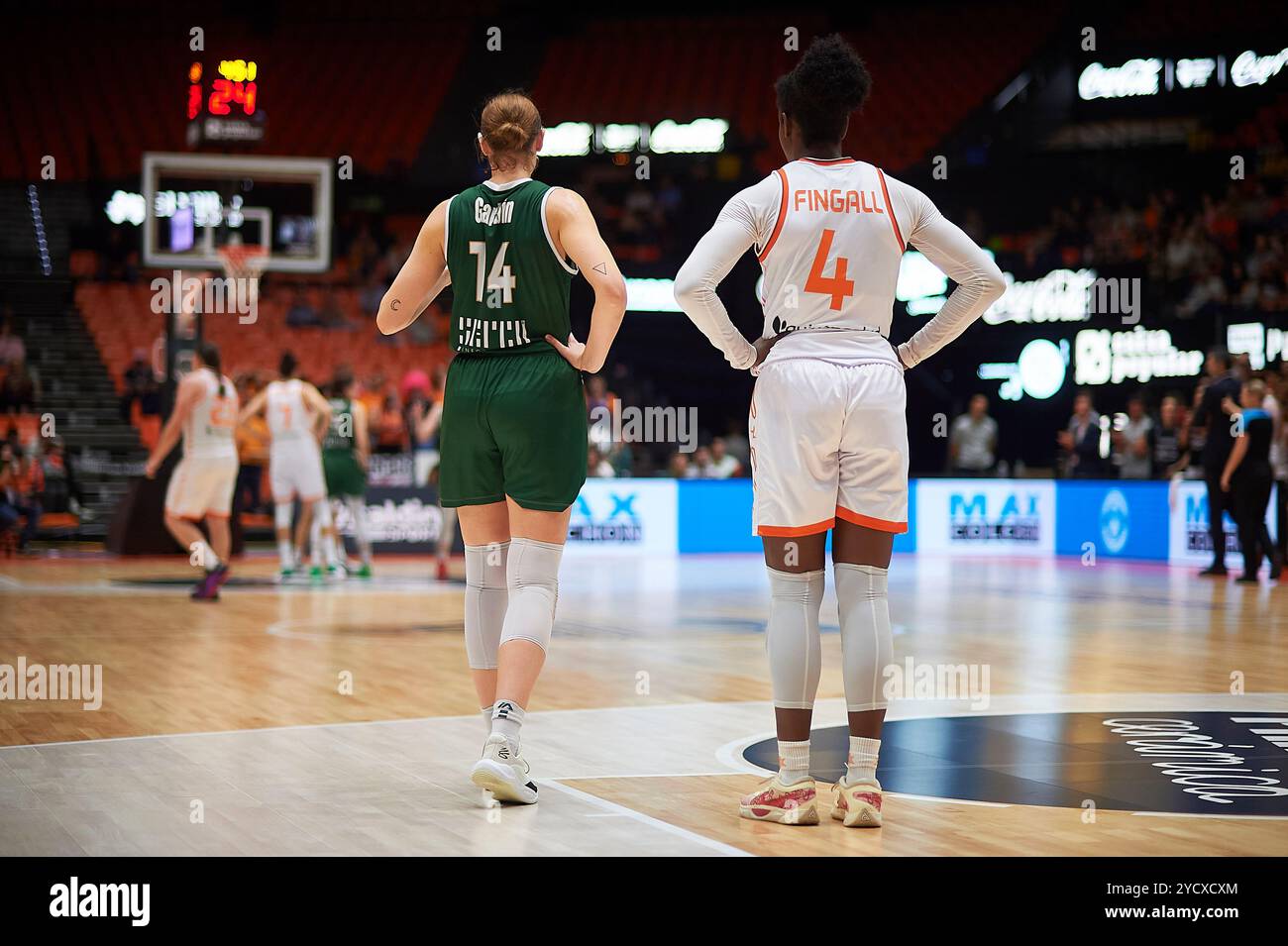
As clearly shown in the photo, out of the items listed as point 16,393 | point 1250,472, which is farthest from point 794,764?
point 16,393

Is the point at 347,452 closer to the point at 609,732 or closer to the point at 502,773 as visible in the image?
the point at 609,732

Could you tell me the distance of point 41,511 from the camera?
18.5 m

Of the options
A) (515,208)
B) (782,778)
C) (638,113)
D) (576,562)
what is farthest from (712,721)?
(638,113)

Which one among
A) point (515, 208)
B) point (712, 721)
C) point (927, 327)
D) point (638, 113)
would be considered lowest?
point (712, 721)

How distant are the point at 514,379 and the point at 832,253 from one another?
1.02 m

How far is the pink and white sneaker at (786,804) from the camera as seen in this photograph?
408 centimetres

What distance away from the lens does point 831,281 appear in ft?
13.9

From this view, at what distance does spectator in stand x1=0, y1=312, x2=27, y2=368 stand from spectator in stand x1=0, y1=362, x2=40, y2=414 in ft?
2.68

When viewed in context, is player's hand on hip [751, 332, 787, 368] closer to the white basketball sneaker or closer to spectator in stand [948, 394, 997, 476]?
the white basketball sneaker

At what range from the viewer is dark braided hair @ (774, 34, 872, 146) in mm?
4223

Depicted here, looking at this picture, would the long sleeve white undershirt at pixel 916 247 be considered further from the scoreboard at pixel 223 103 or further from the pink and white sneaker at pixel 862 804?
the scoreboard at pixel 223 103

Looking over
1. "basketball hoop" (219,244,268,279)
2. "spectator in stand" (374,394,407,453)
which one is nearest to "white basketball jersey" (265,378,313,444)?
"basketball hoop" (219,244,268,279)
